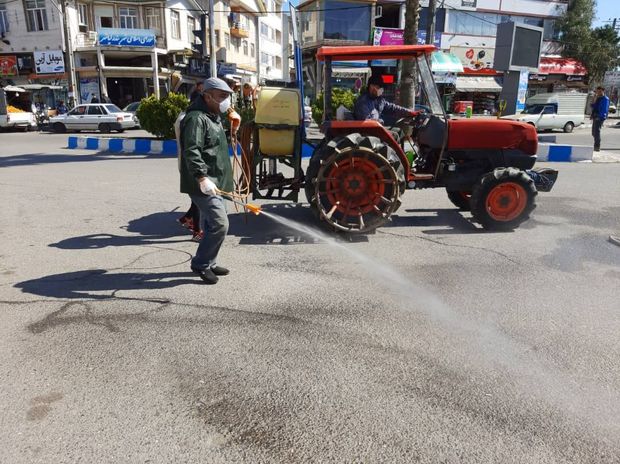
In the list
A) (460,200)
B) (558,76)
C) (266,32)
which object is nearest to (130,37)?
(266,32)

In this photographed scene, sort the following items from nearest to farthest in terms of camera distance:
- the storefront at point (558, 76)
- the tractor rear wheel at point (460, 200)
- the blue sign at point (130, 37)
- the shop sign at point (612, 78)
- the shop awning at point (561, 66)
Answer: the tractor rear wheel at point (460, 200)
the blue sign at point (130, 37)
the shop sign at point (612, 78)
the shop awning at point (561, 66)
the storefront at point (558, 76)

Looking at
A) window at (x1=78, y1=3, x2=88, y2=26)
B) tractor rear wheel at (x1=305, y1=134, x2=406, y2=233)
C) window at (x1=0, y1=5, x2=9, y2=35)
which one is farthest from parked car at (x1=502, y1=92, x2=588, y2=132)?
window at (x1=0, y1=5, x2=9, y2=35)

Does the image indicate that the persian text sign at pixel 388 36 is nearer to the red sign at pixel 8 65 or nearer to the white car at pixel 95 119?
the white car at pixel 95 119

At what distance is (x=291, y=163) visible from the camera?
6.23m

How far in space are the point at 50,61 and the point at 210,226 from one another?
34.2 meters

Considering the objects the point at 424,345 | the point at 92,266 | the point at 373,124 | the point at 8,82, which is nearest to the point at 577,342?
the point at 424,345

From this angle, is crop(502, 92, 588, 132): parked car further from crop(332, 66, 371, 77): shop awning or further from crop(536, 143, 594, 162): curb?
crop(332, 66, 371, 77): shop awning

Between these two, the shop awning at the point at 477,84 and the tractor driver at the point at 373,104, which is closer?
the tractor driver at the point at 373,104

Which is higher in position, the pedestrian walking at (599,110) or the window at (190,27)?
the window at (190,27)

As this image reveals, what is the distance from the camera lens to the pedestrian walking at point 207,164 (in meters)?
4.21

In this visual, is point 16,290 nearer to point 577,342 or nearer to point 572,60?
point 577,342

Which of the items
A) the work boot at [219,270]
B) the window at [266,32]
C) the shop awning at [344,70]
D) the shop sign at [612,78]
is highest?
the window at [266,32]

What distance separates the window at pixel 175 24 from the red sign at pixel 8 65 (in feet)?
35.1

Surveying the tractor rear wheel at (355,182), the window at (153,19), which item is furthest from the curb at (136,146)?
the window at (153,19)
